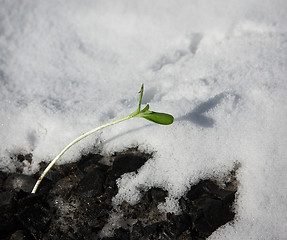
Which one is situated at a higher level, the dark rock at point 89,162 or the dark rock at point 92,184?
the dark rock at point 89,162

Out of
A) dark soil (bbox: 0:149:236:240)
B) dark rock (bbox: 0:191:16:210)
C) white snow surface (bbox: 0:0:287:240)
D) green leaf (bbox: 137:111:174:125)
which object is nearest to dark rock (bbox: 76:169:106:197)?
dark soil (bbox: 0:149:236:240)

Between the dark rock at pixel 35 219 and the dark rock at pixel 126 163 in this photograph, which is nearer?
the dark rock at pixel 35 219

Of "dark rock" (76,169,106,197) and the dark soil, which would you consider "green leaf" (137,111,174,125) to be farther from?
"dark rock" (76,169,106,197)

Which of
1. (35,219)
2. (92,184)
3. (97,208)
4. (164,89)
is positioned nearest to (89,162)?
(92,184)

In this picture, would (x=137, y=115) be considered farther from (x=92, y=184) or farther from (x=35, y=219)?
(x=35, y=219)

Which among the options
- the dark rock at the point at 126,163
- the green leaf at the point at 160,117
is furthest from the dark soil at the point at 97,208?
the green leaf at the point at 160,117

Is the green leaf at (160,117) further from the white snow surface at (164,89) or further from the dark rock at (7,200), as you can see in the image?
the dark rock at (7,200)

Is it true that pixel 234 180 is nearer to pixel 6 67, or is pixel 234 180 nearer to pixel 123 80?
pixel 123 80
